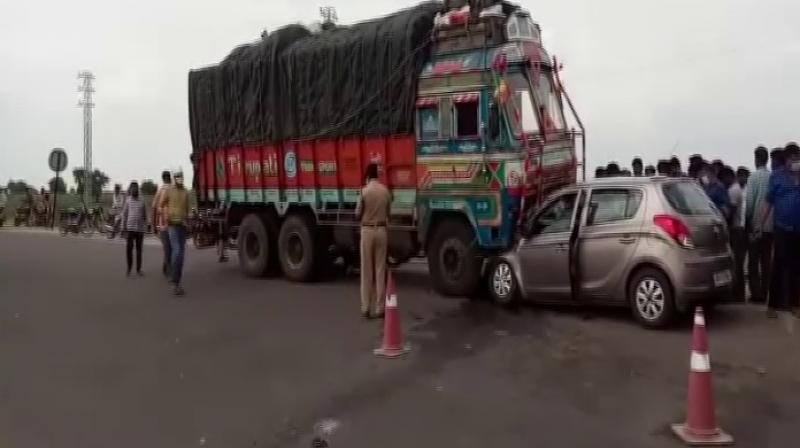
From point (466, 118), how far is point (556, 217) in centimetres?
199

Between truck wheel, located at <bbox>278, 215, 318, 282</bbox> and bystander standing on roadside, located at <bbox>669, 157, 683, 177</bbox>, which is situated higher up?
bystander standing on roadside, located at <bbox>669, 157, 683, 177</bbox>

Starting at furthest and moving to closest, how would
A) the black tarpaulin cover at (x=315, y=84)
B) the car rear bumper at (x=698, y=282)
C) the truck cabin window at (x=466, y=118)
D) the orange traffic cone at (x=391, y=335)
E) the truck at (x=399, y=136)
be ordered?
the black tarpaulin cover at (x=315, y=84), the truck cabin window at (x=466, y=118), the truck at (x=399, y=136), the car rear bumper at (x=698, y=282), the orange traffic cone at (x=391, y=335)

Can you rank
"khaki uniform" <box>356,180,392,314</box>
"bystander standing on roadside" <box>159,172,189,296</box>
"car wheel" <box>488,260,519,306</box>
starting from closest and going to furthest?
"khaki uniform" <box>356,180,392,314</box> → "car wheel" <box>488,260,519,306</box> → "bystander standing on roadside" <box>159,172,189,296</box>

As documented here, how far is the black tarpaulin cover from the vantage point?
11.1 m

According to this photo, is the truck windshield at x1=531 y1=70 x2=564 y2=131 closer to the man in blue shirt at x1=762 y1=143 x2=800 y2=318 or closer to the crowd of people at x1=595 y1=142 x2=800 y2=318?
→ the crowd of people at x1=595 y1=142 x2=800 y2=318

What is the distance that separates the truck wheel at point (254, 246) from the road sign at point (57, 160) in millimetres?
17013

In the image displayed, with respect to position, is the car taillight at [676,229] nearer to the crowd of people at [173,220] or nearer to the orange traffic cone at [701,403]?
the orange traffic cone at [701,403]

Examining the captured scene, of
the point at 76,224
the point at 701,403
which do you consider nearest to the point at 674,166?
the point at 701,403

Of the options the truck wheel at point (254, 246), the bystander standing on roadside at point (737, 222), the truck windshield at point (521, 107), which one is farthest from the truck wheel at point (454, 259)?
the truck wheel at point (254, 246)

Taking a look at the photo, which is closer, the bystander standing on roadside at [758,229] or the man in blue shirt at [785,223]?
the man in blue shirt at [785,223]

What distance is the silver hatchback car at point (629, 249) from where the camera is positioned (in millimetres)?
8039

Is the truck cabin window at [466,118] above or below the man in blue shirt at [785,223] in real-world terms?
above

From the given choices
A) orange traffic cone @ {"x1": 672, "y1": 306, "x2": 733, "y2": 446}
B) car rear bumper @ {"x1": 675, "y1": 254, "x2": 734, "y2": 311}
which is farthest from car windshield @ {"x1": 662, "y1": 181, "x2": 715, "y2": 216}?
orange traffic cone @ {"x1": 672, "y1": 306, "x2": 733, "y2": 446}

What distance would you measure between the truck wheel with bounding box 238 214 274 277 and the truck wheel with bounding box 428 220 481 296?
12.8 feet
